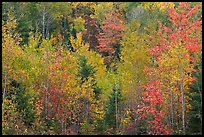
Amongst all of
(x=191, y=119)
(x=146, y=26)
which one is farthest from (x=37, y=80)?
(x=146, y=26)

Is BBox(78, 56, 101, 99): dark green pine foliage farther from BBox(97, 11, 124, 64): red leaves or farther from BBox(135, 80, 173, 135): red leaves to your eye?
BBox(97, 11, 124, 64): red leaves

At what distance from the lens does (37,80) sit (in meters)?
26.1

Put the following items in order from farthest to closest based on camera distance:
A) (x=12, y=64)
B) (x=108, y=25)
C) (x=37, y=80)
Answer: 1. (x=108, y=25)
2. (x=37, y=80)
3. (x=12, y=64)

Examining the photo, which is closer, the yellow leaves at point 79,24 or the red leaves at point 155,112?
the red leaves at point 155,112

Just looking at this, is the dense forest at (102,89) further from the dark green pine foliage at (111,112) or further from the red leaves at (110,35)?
the red leaves at (110,35)

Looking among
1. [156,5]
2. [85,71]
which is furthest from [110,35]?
[85,71]

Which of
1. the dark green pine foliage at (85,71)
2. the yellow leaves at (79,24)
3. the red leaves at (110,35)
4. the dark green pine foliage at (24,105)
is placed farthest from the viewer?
the yellow leaves at (79,24)

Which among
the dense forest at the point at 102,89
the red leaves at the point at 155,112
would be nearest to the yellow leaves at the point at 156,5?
the dense forest at the point at 102,89

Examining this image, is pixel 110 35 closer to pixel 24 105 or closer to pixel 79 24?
pixel 79 24

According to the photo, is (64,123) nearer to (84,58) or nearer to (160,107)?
(84,58)

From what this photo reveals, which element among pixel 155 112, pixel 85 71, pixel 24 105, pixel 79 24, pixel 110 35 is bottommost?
pixel 155 112

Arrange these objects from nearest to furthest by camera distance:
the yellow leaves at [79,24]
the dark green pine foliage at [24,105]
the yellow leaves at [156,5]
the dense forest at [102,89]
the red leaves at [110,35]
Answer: the dense forest at [102,89] < the dark green pine foliage at [24,105] < the red leaves at [110,35] < the yellow leaves at [79,24] < the yellow leaves at [156,5]

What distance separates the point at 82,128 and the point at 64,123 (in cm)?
145

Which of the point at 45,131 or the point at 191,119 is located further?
the point at 45,131
